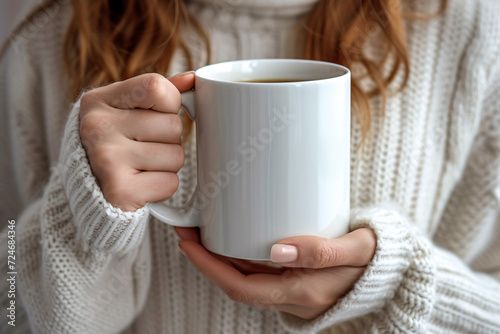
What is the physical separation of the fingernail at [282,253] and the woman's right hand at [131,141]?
0.47 ft

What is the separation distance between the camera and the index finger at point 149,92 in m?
0.48

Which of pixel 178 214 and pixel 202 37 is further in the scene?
pixel 202 37

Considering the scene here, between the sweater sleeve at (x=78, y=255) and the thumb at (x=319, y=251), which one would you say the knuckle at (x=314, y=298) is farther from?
the sweater sleeve at (x=78, y=255)

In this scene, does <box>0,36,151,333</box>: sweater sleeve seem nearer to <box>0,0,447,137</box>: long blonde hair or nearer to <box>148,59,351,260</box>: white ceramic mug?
<box>148,59,351,260</box>: white ceramic mug

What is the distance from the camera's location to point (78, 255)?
653mm

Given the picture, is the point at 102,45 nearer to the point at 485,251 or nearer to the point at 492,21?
the point at 492,21

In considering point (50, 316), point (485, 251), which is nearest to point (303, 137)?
point (50, 316)

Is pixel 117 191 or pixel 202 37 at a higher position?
pixel 202 37

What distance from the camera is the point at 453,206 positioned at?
85cm

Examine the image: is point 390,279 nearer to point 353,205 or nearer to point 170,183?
point 353,205

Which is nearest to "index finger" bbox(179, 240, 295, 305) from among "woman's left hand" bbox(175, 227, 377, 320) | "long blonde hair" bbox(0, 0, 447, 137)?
"woman's left hand" bbox(175, 227, 377, 320)

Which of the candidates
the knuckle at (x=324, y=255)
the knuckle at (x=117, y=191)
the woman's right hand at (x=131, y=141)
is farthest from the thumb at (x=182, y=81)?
the knuckle at (x=324, y=255)

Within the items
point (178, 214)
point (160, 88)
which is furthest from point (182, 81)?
point (178, 214)

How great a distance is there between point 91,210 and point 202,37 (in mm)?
374
